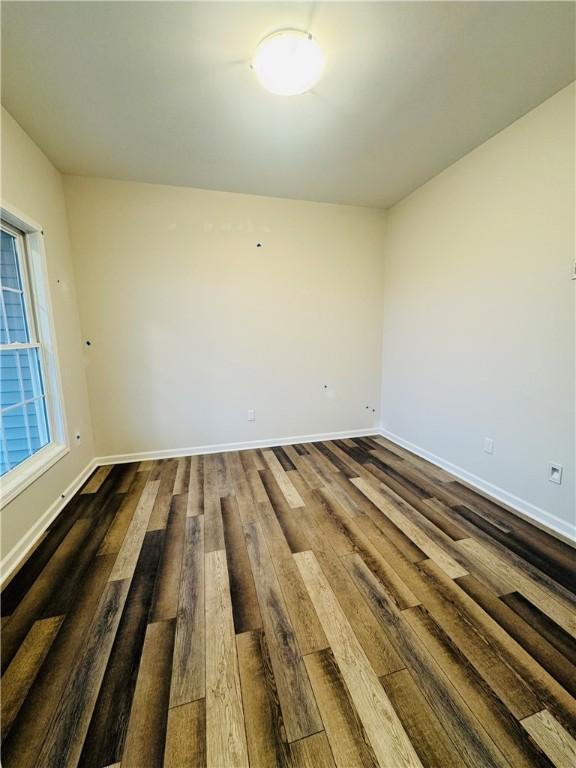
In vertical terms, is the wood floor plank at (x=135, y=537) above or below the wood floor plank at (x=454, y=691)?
above

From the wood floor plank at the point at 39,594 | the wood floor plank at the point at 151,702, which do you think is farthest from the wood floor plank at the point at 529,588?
the wood floor plank at the point at 39,594

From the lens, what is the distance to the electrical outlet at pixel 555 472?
6.29ft

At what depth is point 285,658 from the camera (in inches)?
46.4

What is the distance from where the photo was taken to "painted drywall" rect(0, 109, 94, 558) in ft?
6.01

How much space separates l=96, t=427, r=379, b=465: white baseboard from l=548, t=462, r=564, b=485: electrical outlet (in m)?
1.95

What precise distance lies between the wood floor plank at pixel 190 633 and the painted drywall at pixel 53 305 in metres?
1.02

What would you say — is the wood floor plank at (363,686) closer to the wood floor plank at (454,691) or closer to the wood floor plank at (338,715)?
the wood floor plank at (338,715)

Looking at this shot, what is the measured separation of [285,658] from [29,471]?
1.91 metres

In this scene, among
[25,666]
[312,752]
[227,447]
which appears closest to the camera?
[312,752]

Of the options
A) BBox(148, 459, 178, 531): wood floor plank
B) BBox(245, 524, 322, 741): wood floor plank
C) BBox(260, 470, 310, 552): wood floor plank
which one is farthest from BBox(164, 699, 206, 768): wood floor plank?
BBox(148, 459, 178, 531): wood floor plank

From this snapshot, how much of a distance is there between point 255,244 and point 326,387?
1767mm

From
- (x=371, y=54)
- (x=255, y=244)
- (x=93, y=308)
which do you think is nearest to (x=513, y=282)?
(x=371, y=54)

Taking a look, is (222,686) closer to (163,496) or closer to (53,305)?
(163,496)

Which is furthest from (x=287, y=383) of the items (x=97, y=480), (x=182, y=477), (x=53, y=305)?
(x=53, y=305)
